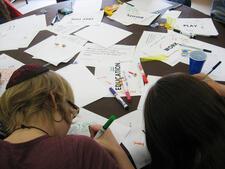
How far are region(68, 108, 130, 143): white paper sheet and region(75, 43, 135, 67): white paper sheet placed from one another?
0.35 m

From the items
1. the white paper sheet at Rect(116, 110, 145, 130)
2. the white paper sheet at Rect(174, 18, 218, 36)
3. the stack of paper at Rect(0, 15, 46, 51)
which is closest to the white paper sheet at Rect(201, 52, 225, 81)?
the white paper sheet at Rect(174, 18, 218, 36)

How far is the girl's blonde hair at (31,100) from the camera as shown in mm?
809

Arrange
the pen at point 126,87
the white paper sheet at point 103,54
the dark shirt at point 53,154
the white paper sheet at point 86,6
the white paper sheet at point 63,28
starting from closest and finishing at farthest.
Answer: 1. the dark shirt at point 53,154
2. the pen at point 126,87
3. the white paper sheet at point 103,54
4. the white paper sheet at point 63,28
5. the white paper sheet at point 86,6

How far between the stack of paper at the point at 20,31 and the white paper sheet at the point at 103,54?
0.37 m

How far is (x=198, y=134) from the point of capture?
2.38 ft

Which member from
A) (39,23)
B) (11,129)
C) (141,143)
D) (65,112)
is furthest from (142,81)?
(39,23)

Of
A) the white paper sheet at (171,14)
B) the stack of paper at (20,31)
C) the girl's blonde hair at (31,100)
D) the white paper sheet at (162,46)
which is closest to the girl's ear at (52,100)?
the girl's blonde hair at (31,100)

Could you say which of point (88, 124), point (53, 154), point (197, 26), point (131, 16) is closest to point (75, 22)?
point (131, 16)

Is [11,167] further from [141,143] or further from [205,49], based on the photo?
[205,49]

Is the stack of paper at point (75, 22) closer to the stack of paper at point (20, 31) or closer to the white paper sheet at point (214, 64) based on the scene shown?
the stack of paper at point (20, 31)

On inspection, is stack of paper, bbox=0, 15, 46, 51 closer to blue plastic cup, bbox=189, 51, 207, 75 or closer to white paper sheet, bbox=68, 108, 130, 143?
white paper sheet, bbox=68, 108, 130, 143

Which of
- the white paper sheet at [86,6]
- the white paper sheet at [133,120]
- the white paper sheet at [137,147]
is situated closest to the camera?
the white paper sheet at [137,147]

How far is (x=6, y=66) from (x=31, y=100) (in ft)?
2.25

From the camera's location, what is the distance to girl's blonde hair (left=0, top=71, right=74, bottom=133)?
2.65ft
